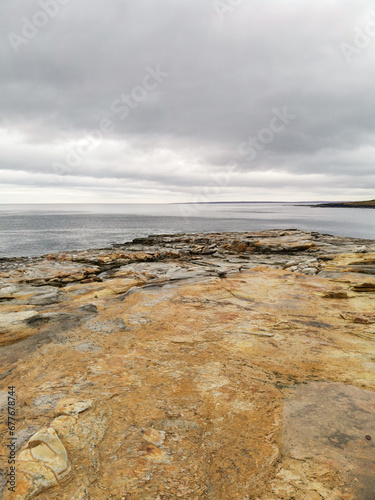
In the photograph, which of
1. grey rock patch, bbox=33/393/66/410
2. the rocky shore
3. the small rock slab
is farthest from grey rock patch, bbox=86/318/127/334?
the small rock slab

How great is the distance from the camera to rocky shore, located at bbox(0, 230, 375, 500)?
389cm

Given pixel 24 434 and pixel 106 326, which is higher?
pixel 24 434

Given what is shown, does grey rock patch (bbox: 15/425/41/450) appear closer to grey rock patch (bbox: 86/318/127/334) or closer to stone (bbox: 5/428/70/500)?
stone (bbox: 5/428/70/500)

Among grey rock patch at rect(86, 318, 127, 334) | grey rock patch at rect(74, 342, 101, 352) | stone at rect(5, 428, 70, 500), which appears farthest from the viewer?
grey rock patch at rect(86, 318, 127, 334)

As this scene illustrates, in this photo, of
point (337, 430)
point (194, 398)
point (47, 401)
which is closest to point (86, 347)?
point (47, 401)

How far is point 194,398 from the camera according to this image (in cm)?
589

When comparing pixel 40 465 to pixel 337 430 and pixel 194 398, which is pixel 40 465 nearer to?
pixel 194 398

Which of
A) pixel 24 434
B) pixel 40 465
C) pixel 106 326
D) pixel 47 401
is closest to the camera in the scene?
pixel 40 465

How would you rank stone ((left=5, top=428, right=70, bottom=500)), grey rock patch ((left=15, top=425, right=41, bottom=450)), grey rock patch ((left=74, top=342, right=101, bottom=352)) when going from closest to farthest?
1. stone ((left=5, top=428, right=70, bottom=500))
2. grey rock patch ((left=15, top=425, right=41, bottom=450))
3. grey rock patch ((left=74, top=342, right=101, bottom=352))

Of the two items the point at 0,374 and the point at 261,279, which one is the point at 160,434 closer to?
the point at 0,374

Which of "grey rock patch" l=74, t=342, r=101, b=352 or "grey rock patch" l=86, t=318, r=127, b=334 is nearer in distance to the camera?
"grey rock patch" l=74, t=342, r=101, b=352

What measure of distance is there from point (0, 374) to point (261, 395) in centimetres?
721

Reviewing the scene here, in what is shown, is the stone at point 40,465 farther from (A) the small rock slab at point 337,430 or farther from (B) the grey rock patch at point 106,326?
(B) the grey rock patch at point 106,326

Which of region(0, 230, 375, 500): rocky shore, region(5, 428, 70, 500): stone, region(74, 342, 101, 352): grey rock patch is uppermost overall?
region(5, 428, 70, 500): stone
